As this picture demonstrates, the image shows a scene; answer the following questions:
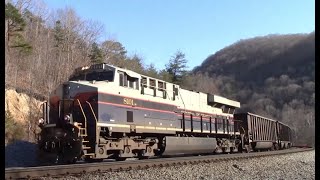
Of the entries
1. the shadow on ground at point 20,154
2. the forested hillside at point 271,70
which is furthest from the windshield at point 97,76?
the forested hillside at point 271,70

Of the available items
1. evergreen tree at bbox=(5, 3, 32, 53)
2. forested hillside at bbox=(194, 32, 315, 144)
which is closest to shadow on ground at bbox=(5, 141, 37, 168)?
forested hillside at bbox=(194, 32, 315, 144)

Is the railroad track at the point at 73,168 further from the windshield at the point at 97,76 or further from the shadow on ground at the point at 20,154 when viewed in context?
the shadow on ground at the point at 20,154

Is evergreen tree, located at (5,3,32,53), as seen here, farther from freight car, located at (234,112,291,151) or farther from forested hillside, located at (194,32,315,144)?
freight car, located at (234,112,291,151)

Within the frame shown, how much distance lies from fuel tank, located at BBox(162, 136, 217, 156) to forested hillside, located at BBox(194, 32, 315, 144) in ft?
10.5

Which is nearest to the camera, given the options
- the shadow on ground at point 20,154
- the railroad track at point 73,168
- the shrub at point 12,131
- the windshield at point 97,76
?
the railroad track at point 73,168

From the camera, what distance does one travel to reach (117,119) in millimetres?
14758

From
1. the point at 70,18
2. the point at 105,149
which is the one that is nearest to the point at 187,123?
the point at 105,149

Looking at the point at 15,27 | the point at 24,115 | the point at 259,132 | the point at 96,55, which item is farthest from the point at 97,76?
the point at 96,55

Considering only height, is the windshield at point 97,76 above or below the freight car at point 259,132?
above

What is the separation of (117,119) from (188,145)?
577cm

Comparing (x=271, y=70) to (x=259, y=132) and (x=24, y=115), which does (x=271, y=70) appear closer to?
(x=259, y=132)

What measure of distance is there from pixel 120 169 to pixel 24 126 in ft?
55.3

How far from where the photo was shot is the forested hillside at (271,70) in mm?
13617

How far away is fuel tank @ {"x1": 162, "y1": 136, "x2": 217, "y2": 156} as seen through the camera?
1770 cm
